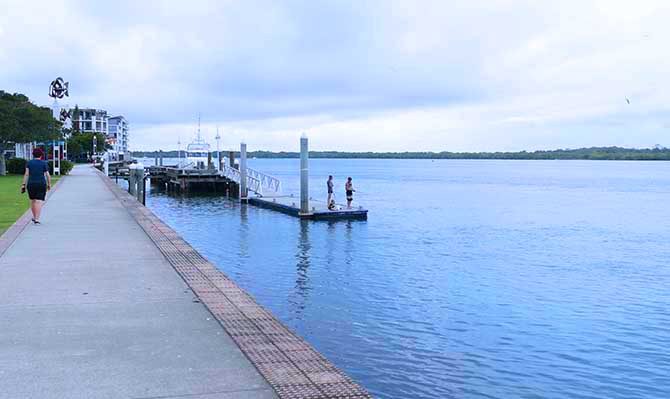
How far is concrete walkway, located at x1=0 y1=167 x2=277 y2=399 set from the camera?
5.45m

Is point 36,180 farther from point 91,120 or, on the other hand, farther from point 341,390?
point 91,120

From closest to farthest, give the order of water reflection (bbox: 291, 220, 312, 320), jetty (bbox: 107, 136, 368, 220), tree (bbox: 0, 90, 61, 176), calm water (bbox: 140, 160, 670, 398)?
calm water (bbox: 140, 160, 670, 398) → water reflection (bbox: 291, 220, 312, 320) → jetty (bbox: 107, 136, 368, 220) → tree (bbox: 0, 90, 61, 176)

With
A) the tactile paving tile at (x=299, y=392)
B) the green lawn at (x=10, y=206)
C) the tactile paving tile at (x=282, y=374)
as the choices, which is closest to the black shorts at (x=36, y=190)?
the green lawn at (x=10, y=206)

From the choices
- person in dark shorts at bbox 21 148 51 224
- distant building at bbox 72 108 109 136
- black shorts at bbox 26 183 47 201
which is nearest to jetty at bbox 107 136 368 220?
person in dark shorts at bbox 21 148 51 224

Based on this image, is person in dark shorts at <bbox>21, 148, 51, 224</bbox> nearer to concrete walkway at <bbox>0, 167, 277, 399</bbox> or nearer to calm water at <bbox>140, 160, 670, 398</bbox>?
concrete walkway at <bbox>0, 167, 277, 399</bbox>

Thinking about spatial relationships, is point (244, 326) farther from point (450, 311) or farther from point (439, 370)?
point (450, 311)

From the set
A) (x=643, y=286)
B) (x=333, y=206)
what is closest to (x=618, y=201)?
(x=333, y=206)

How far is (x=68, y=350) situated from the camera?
20.9 feet

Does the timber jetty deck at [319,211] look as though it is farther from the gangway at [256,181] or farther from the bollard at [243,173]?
→ the gangway at [256,181]

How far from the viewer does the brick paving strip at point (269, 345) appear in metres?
5.43

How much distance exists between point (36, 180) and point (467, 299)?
10290 millimetres

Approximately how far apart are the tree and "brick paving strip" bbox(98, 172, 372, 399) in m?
39.8

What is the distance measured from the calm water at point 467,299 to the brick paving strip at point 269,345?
191cm

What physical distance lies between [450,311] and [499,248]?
10836 millimetres
